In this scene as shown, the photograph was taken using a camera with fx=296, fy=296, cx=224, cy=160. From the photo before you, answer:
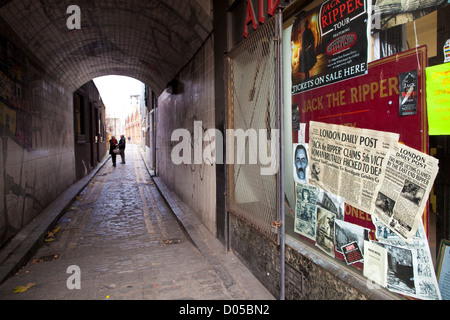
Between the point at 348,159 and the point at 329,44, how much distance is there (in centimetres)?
102

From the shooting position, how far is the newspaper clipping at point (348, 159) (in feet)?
7.07

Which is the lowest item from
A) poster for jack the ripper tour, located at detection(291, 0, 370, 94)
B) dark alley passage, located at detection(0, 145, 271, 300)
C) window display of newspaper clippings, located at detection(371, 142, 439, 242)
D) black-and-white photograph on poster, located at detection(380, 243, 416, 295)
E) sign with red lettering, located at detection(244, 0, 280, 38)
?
dark alley passage, located at detection(0, 145, 271, 300)

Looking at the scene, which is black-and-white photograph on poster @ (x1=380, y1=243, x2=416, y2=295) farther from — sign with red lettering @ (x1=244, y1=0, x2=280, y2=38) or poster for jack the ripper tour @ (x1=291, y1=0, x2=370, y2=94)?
sign with red lettering @ (x1=244, y1=0, x2=280, y2=38)

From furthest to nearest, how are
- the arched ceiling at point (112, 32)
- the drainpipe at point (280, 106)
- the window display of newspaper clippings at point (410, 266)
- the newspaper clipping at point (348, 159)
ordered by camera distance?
the arched ceiling at point (112, 32)
the drainpipe at point (280, 106)
the newspaper clipping at point (348, 159)
the window display of newspaper clippings at point (410, 266)

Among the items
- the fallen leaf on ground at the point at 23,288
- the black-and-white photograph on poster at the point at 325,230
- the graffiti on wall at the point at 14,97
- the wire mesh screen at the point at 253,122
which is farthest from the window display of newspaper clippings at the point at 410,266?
the graffiti on wall at the point at 14,97

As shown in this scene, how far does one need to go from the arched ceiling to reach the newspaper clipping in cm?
381

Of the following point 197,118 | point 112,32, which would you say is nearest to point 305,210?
point 197,118

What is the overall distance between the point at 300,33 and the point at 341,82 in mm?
877

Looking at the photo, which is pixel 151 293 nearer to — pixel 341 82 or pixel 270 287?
pixel 270 287

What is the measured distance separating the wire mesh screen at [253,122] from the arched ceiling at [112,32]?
6.01 feet

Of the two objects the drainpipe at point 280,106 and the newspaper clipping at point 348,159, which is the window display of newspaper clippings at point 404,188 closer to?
the newspaper clipping at point 348,159

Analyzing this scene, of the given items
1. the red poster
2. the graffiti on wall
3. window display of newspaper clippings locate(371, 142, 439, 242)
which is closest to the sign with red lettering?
the red poster

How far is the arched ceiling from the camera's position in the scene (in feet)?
18.8

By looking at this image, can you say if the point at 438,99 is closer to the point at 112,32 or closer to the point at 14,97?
the point at 14,97
